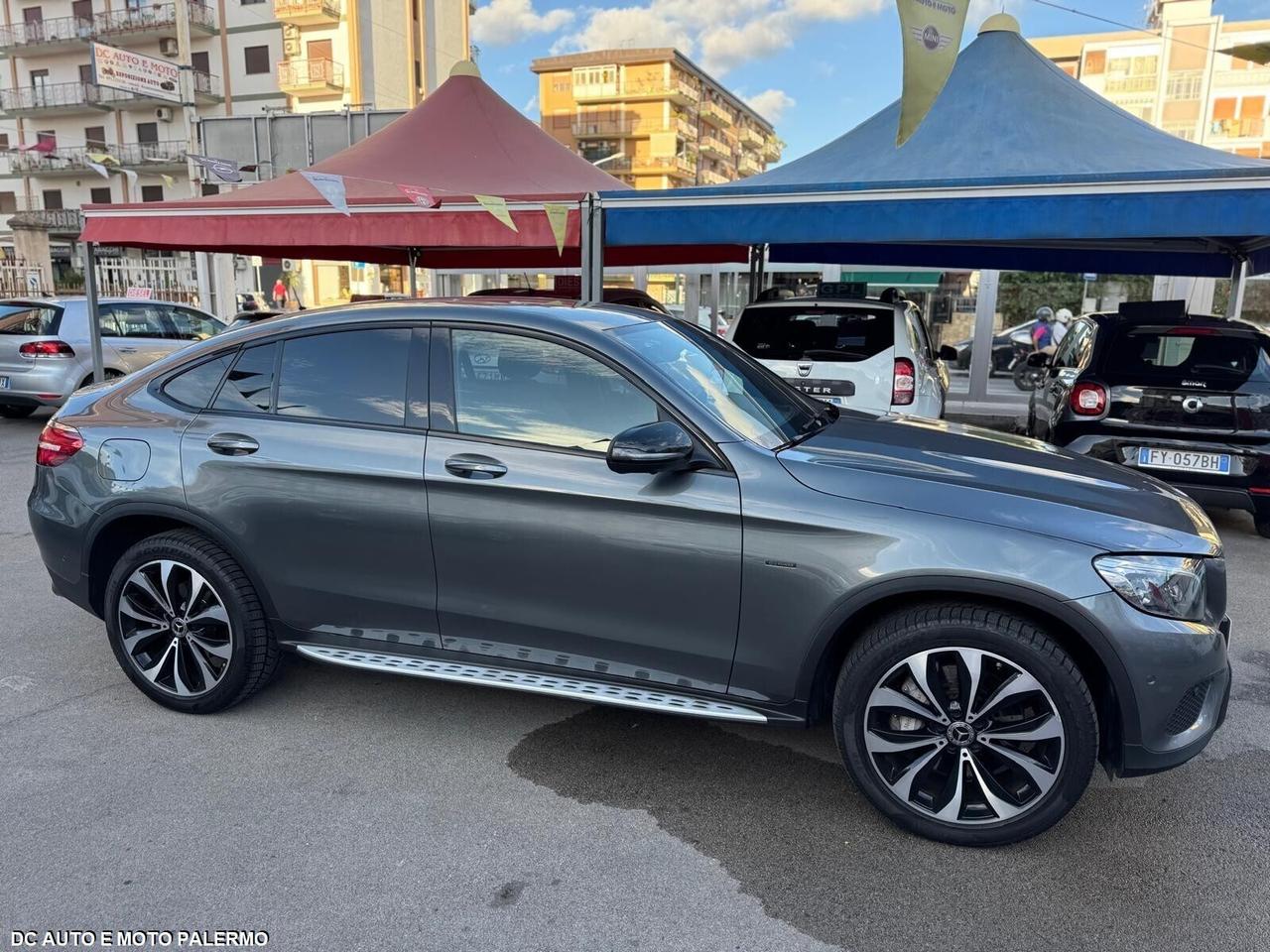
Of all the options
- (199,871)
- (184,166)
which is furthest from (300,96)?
(199,871)

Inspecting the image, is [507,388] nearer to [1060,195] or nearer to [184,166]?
[1060,195]

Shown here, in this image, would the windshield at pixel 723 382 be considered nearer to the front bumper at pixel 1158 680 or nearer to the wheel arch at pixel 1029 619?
the wheel arch at pixel 1029 619

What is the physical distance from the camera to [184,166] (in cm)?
3847

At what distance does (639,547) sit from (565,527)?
0.26m

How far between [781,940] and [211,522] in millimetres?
2455

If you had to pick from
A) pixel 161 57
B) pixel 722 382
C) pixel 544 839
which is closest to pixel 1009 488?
pixel 722 382

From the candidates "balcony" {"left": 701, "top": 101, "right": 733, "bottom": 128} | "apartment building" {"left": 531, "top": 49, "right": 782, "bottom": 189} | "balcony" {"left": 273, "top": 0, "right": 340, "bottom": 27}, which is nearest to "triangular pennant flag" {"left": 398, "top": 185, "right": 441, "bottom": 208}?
"balcony" {"left": 273, "top": 0, "right": 340, "bottom": 27}

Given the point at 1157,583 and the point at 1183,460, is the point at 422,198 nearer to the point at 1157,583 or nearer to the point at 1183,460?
the point at 1183,460

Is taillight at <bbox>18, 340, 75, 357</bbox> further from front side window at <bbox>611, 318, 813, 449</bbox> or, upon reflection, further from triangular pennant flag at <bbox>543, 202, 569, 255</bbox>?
front side window at <bbox>611, 318, 813, 449</bbox>

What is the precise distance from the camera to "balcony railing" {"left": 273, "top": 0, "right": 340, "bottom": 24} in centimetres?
3550

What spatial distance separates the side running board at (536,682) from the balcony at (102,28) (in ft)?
142

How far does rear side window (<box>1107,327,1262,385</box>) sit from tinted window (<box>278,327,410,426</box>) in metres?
5.11

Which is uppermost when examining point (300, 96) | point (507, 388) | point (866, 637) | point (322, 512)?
point (300, 96)

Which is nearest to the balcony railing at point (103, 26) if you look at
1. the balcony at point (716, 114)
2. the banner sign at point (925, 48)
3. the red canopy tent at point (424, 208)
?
the red canopy tent at point (424, 208)
